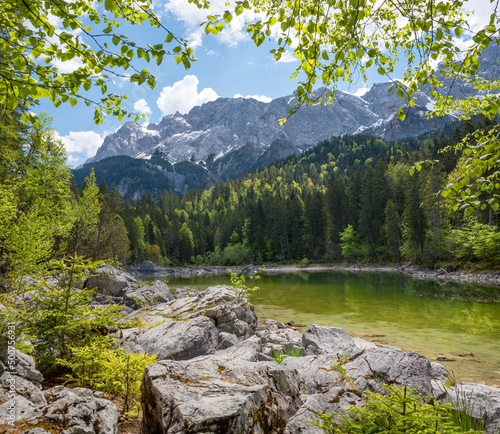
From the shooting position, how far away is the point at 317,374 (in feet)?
16.8

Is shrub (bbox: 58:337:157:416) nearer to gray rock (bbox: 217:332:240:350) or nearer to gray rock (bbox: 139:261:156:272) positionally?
gray rock (bbox: 217:332:240:350)

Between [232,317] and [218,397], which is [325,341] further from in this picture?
[218,397]

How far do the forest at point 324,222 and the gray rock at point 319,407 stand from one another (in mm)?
10303

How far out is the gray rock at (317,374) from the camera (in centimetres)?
478

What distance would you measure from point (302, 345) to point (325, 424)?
7166mm

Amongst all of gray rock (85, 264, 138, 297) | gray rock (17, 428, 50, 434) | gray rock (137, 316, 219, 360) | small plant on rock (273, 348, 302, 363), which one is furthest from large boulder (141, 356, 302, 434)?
gray rock (85, 264, 138, 297)

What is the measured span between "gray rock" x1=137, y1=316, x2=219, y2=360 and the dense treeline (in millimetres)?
21229

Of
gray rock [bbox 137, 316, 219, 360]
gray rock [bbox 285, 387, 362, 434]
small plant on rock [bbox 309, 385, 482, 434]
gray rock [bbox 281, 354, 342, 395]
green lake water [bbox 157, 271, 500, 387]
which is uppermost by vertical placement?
small plant on rock [bbox 309, 385, 482, 434]

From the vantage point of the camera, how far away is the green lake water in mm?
9031

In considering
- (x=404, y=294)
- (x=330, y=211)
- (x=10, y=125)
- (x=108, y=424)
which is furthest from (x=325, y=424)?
(x=330, y=211)

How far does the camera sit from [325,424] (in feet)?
8.11

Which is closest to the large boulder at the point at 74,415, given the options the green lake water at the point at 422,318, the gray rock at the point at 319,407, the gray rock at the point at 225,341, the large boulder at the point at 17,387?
the large boulder at the point at 17,387

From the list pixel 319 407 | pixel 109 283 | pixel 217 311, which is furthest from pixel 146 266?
pixel 319 407

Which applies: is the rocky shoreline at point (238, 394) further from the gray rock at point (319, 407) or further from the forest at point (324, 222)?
the forest at point (324, 222)
